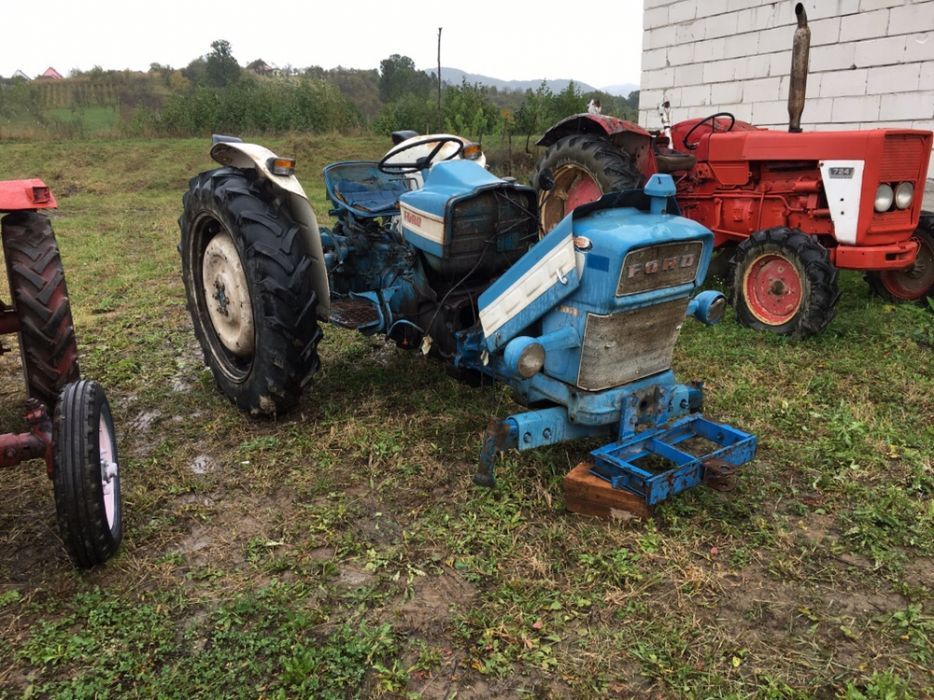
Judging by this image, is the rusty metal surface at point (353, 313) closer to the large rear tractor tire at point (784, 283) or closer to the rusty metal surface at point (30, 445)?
the rusty metal surface at point (30, 445)

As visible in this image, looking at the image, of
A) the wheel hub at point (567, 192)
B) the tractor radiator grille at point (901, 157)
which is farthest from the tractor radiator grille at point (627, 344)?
the tractor radiator grille at point (901, 157)

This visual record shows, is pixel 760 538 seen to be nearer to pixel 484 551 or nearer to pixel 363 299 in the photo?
pixel 484 551

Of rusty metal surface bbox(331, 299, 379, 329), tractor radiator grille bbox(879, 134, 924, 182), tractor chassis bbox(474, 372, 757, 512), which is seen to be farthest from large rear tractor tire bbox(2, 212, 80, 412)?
tractor radiator grille bbox(879, 134, 924, 182)

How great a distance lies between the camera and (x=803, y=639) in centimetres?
206

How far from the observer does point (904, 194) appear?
4.75 m

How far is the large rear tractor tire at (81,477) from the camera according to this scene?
2105 mm

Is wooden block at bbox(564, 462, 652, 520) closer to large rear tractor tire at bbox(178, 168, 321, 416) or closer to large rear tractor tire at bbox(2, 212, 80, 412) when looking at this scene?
large rear tractor tire at bbox(178, 168, 321, 416)

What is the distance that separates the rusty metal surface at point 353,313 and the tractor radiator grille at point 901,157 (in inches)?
137

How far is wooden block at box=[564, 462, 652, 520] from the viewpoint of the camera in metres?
2.54

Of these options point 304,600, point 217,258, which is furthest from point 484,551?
point 217,258

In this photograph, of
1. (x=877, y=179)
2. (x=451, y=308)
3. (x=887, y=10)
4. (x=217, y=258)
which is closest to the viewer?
(x=451, y=308)

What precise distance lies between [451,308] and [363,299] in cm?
79

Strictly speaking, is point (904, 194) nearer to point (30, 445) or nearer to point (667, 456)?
point (667, 456)

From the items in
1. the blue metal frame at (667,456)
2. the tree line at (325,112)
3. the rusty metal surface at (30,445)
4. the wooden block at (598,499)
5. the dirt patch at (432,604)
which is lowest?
the dirt patch at (432,604)
